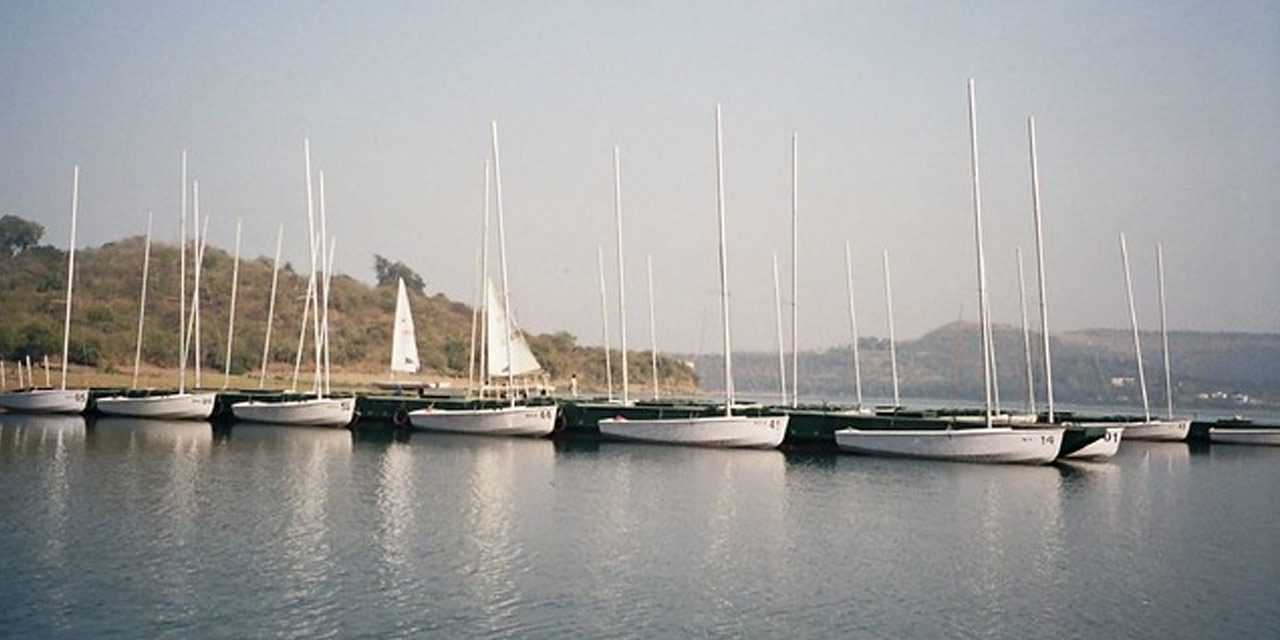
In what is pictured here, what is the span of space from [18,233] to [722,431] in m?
122

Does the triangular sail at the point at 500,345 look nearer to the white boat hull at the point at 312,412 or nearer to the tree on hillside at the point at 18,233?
the white boat hull at the point at 312,412

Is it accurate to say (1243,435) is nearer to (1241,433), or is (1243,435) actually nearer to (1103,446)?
(1241,433)

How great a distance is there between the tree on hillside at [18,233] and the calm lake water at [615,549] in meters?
111

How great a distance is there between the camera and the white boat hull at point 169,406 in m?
59.8

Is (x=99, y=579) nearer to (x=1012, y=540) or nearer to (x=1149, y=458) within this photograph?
(x=1012, y=540)

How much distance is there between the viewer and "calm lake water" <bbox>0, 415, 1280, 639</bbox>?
17.8m

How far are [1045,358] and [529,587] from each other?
35856 millimetres

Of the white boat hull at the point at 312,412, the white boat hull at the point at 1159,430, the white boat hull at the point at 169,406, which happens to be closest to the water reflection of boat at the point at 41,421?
the white boat hull at the point at 169,406

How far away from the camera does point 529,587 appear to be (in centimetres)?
1980

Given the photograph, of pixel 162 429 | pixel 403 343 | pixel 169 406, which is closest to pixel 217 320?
pixel 403 343

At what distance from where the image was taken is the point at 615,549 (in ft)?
77.8

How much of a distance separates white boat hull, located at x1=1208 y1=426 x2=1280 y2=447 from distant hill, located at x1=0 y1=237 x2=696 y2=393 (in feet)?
225

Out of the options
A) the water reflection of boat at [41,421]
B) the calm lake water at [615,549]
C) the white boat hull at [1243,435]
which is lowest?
the calm lake water at [615,549]

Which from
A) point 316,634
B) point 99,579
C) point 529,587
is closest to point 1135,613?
point 529,587
